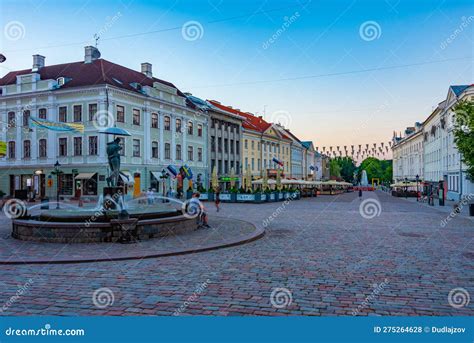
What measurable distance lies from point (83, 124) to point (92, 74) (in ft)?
18.2

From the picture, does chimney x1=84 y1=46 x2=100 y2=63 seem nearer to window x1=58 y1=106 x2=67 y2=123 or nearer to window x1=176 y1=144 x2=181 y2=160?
window x1=58 y1=106 x2=67 y2=123

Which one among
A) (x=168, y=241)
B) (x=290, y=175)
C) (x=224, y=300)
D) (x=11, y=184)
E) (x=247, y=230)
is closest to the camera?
(x=224, y=300)

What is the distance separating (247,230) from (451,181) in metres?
41.6

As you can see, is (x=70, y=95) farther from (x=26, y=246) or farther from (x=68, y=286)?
(x=68, y=286)

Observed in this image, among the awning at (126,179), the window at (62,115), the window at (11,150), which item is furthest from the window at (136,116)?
the window at (11,150)

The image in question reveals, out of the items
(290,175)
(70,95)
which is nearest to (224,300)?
(70,95)

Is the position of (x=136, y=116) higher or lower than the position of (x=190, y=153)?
higher

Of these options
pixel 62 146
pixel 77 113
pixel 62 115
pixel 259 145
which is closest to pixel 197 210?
pixel 77 113

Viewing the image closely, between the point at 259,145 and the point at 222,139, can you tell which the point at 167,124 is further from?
the point at 259,145

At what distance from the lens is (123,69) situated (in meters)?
45.4

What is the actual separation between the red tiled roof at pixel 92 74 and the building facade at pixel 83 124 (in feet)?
0.36

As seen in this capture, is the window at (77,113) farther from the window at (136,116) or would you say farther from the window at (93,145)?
the window at (136,116)

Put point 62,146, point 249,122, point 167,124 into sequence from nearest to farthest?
point 62,146 → point 167,124 → point 249,122

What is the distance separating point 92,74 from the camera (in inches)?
1561
